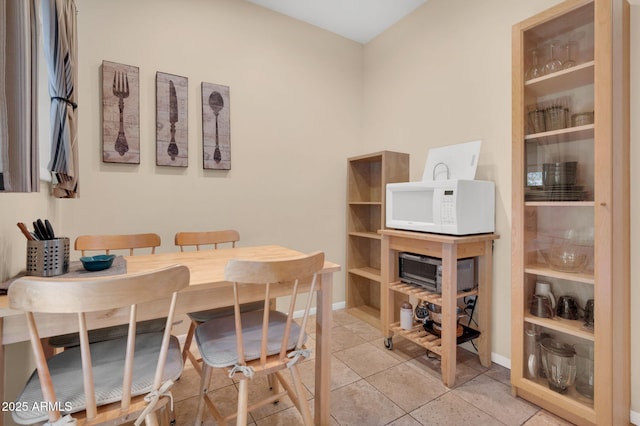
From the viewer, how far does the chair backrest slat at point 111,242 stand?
5.54ft

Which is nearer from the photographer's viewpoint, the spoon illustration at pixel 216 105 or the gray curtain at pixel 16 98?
the gray curtain at pixel 16 98

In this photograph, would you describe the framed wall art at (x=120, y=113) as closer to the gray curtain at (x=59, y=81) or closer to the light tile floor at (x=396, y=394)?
the gray curtain at (x=59, y=81)

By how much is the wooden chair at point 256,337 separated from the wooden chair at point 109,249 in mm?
259

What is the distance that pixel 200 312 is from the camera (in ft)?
5.28

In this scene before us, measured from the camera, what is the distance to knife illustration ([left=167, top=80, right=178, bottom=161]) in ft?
7.53

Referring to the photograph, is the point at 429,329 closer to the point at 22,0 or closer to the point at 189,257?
the point at 189,257

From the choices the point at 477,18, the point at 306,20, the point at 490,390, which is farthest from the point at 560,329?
the point at 306,20

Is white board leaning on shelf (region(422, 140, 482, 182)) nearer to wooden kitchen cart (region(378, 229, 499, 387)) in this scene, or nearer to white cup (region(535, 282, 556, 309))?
wooden kitchen cart (region(378, 229, 499, 387))

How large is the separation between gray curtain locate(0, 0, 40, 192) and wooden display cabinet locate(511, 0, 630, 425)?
2.09 metres

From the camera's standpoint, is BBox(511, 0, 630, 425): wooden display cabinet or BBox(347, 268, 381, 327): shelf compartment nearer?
BBox(511, 0, 630, 425): wooden display cabinet

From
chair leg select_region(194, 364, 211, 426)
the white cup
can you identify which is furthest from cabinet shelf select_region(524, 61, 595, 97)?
chair leg select_region(194, 364, 211, 426)

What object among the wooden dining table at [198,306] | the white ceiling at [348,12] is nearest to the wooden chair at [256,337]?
the wooden dining table at [198,306]

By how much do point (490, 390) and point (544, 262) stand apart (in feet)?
2.75

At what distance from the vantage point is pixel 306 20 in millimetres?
2896
